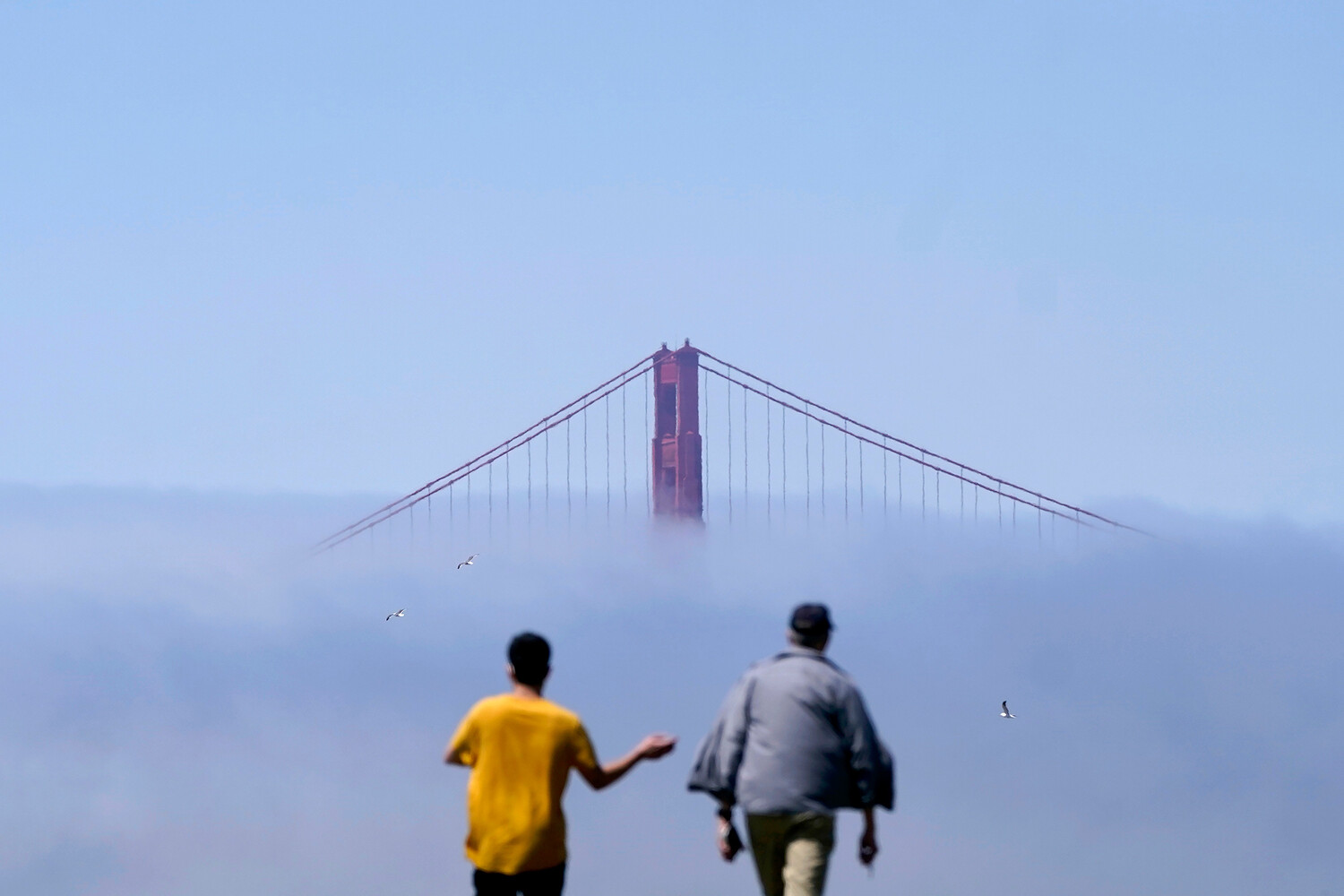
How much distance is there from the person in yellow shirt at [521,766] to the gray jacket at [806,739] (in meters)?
0.74

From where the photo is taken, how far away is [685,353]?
241ft

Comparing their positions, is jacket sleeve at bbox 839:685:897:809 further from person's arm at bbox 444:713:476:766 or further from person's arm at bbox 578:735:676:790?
person's arm at bbox 444:713:476:766

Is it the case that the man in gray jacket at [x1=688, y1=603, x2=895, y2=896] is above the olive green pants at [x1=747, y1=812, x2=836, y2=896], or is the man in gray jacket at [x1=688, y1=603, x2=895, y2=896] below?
above

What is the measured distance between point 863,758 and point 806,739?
0.59ft

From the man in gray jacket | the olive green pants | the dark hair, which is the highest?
the dark hair

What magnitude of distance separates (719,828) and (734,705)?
0.45 meters

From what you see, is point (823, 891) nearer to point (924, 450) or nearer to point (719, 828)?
point (719, 828)

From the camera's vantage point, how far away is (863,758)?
6.29 metres

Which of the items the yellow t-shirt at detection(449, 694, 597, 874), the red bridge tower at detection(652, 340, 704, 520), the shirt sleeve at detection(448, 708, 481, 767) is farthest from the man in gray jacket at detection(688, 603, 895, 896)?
the red bridge tower at detection(652, 340, 704, 520)

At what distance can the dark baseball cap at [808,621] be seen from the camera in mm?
6359

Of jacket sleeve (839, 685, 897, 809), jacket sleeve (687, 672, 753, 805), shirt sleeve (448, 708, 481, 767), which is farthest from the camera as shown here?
jacket sleeve (687, 672, 753, 805)

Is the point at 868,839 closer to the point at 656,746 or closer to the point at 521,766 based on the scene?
the point at 656,746

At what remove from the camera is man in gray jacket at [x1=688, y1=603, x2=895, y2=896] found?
629 centimetres

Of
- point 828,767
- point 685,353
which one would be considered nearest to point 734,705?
point 828,767
